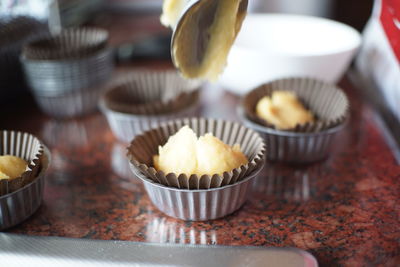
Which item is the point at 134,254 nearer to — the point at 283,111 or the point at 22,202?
the point at 22,202

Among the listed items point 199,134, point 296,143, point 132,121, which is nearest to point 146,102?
point 132,121

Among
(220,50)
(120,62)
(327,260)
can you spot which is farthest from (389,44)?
(120,62)

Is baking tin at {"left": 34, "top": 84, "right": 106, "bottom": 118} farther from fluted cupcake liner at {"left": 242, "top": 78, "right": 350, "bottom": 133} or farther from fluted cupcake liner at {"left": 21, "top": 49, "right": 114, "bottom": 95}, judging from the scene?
fluted cupcake liner at {"left": 242, "top": 78, "right": 350, "bottom": 133}

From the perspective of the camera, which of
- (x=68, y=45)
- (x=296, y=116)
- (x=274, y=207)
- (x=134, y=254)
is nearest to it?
(x=134, y=254)

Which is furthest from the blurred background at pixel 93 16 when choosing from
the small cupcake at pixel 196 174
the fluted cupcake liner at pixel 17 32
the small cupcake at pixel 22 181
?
the small cupcake at pixel 196 174

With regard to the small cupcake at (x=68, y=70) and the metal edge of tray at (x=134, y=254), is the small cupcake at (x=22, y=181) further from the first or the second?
the small cupcake at (x=68, y=70)

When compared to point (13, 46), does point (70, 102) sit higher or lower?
lower
